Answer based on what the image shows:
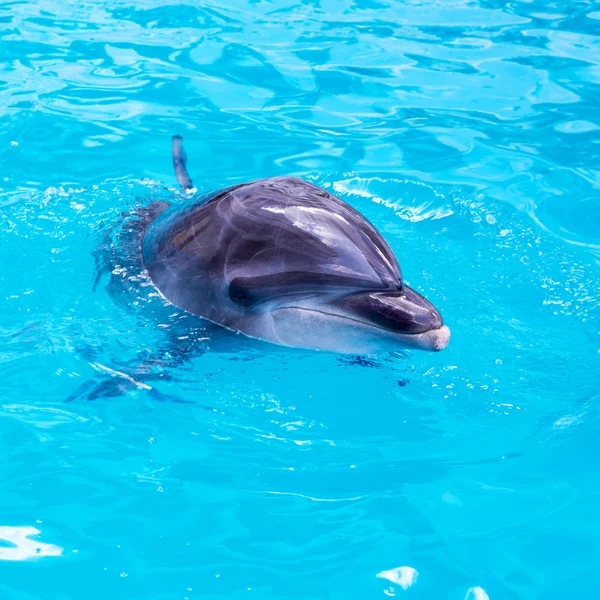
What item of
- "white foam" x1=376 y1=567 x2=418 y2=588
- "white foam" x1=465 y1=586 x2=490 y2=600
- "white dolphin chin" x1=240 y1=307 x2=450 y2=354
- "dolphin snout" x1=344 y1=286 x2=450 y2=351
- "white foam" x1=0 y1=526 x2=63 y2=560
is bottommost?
"white foam" x1=376 y1=567 x2=418 y2=588

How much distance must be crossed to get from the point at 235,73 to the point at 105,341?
20.7 ft

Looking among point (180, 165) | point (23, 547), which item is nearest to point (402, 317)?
point (23, 547)

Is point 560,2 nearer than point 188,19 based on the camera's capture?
No

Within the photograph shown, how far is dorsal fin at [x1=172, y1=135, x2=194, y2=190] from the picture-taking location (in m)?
6.93

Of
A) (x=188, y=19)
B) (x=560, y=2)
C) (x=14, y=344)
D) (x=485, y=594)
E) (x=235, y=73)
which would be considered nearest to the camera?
(x=485, y=594)

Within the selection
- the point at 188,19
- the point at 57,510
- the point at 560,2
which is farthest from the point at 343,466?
the point at 560,2

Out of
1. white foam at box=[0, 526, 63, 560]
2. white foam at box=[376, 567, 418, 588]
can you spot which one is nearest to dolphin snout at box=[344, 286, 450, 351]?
white foam at box=[376, 567, 418, 588]

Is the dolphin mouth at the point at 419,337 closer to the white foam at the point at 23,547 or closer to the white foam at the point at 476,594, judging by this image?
the white foam at the point at 476,594

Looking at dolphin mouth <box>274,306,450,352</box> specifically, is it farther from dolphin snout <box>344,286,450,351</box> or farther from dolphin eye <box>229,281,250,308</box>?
dolphin eye <box>229,281,250,308</box>

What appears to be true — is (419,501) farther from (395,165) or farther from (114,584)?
(395,165)

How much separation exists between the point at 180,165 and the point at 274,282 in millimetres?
3050

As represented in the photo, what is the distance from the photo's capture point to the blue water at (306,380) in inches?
148

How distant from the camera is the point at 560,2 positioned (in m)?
14.1

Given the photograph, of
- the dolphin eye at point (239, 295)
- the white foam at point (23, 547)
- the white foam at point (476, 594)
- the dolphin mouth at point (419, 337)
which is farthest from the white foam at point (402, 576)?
the dolphin eye at point (239, 295)
